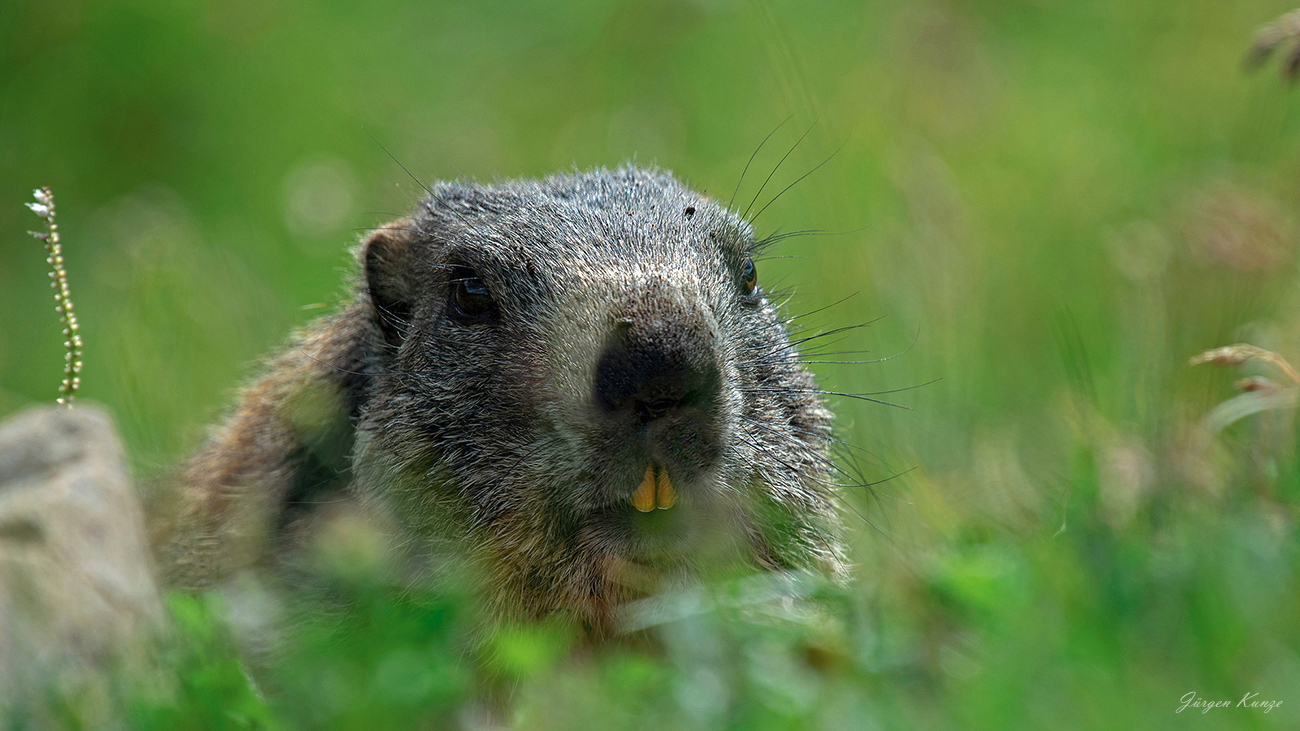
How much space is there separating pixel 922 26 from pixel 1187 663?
891cm

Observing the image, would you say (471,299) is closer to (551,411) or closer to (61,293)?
(551,411)

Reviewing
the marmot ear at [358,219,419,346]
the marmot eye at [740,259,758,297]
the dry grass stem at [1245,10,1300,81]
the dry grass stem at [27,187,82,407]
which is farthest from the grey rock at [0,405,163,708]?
the dry grass stem at [1245,10,1300,81]

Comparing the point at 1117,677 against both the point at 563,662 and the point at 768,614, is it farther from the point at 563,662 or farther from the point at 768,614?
the point at 563,662

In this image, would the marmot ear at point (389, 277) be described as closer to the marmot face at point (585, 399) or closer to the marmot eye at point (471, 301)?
the marmot face at point (585, 399)

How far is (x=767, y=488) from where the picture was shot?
397cm

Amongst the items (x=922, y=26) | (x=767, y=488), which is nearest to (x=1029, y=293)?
(x=922, y=26)

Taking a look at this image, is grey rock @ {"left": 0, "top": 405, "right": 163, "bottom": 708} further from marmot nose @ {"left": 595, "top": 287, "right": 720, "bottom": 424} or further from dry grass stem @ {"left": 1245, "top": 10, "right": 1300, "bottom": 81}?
dry grass stem @ {"left": 1245, "top": 10, "right": 1300, "bottom": 81}

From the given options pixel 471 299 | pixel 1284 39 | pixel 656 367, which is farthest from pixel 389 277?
pixel 1284 39

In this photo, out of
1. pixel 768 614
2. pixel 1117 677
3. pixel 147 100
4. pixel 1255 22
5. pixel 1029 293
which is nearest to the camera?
pixel 1117 677

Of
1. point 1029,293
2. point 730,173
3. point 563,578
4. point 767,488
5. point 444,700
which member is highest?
point 730,173

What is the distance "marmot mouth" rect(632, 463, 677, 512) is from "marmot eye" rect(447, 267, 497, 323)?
967mm

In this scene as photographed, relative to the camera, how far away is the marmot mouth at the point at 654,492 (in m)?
3.49

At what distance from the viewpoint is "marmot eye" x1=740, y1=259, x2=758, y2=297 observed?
4.54 meters

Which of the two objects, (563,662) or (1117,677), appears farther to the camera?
(563,662)
